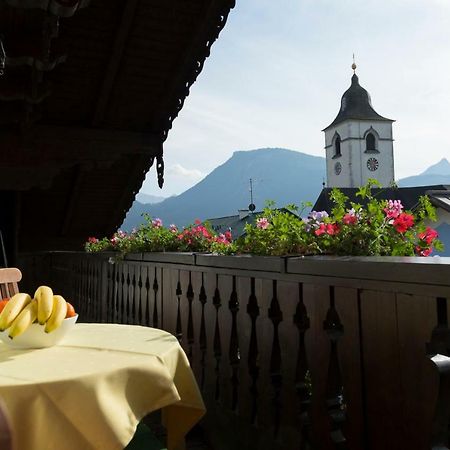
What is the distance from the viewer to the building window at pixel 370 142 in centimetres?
6488

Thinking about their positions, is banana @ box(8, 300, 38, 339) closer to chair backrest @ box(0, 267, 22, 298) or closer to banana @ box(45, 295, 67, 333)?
banana @ box(45, 295, 67, 333)

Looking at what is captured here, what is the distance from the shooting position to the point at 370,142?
65.2 meters

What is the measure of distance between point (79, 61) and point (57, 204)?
15.1ft

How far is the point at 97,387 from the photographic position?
159 cm

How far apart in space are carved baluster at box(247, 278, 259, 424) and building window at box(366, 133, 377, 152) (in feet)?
216

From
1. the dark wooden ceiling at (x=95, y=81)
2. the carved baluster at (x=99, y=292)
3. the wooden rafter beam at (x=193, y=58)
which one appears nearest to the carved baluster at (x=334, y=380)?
the carved baluster at (x=99, y=292)

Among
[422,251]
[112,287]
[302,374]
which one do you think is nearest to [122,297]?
[112,287]

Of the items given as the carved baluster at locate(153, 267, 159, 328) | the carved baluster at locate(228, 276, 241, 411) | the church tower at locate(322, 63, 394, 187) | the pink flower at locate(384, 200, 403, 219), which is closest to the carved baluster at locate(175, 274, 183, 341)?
the carved baluster at locate(153, 267, 159, 328)

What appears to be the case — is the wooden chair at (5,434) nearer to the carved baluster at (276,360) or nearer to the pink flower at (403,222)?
the carved baluster at (276,360)

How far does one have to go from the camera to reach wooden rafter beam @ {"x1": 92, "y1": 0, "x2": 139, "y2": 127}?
21.6 ft

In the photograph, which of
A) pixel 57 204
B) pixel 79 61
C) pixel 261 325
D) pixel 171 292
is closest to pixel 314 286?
pixel 261 325

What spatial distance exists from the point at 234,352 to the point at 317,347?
2.51 ft

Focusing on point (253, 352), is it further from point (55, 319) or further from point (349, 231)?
point (55, 319)

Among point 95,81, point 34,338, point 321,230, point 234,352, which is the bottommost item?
point 234,352
